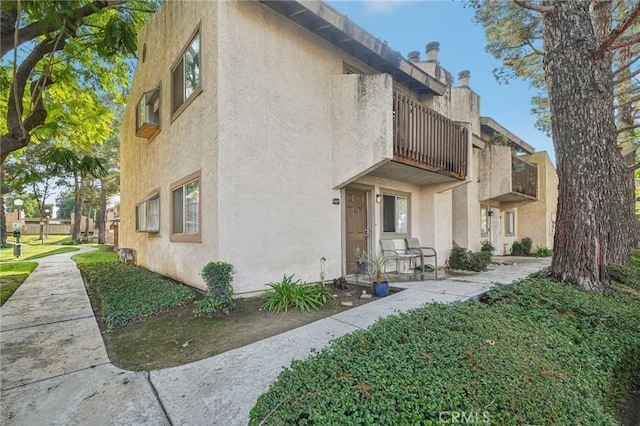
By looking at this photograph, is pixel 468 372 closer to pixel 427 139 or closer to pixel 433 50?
pixel 427 139

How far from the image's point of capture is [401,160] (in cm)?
659

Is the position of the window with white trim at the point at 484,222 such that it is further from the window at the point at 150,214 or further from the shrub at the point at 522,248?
the window at the point at 150,214

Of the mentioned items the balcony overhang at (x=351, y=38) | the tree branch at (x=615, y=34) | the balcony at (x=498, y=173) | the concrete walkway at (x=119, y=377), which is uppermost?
the balcony overhang at (x=351, y=38)

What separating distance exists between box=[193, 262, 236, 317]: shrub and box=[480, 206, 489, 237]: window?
446 inches

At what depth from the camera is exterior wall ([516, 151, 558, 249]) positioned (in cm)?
1484

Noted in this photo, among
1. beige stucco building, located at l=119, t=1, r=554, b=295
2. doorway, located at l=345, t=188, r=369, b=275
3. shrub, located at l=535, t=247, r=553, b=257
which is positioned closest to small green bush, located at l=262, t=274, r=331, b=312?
beige stucco building, located at l=119, t=1, r=554, b=295

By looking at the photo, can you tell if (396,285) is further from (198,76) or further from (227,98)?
(198,76)

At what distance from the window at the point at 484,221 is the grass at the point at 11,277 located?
15.0 meters

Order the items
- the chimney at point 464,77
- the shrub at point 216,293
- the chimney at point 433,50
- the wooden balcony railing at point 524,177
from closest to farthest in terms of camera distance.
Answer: the shrub at point 216,293 → the chimney at point 433,50 → the chimney at point 464,77 → the wooden balcony railing at point 524,177

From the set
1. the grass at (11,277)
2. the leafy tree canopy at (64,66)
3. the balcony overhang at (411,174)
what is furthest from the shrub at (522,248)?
the grass at (11,277)

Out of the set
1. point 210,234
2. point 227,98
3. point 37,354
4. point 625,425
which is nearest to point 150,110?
point 227,98

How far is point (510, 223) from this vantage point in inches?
603

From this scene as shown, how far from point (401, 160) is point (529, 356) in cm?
448

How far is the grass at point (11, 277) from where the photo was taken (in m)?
6.82
